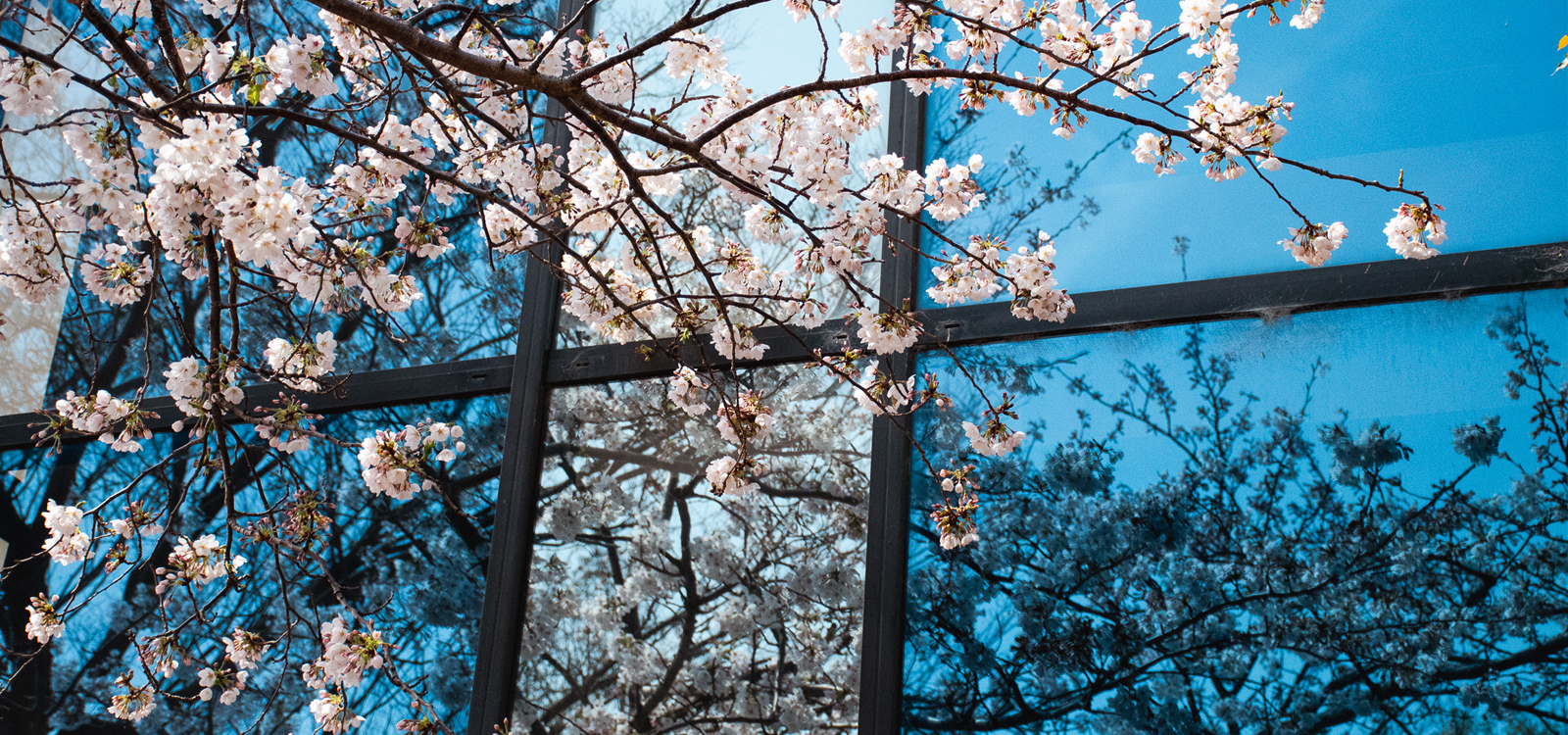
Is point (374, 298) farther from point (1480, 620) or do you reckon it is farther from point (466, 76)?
point (1480, 620)

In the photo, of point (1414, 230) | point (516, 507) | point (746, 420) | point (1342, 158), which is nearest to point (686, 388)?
point (746, 420)

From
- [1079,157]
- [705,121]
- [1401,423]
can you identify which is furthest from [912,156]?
[1401,423]

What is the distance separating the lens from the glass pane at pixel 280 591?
2.72 meters

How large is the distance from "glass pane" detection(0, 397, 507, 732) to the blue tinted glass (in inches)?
53.7

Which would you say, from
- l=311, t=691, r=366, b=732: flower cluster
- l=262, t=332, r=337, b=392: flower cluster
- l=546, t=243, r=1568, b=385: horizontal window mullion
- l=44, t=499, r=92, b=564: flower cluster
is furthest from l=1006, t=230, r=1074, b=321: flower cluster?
l=44, t=499, r=92, b=564: flower cluster

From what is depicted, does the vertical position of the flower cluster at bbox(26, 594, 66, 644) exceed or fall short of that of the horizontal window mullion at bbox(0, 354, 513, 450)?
it falls short

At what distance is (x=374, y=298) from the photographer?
193 centimetres

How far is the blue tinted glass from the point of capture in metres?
2.08

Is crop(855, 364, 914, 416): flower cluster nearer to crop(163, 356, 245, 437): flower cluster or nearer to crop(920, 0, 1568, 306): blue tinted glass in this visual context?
crop(920, 0, 1568, 306): blue tinted glass

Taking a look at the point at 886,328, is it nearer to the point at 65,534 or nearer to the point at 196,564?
the point at 196,564

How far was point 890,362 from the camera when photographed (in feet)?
8.07

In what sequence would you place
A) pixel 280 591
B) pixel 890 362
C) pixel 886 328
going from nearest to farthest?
1. pixel 886 328
2. pixel 890 362
3. pixel 280 591

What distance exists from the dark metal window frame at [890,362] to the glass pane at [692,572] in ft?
0.17

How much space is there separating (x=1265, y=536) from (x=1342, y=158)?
31.8 inches
